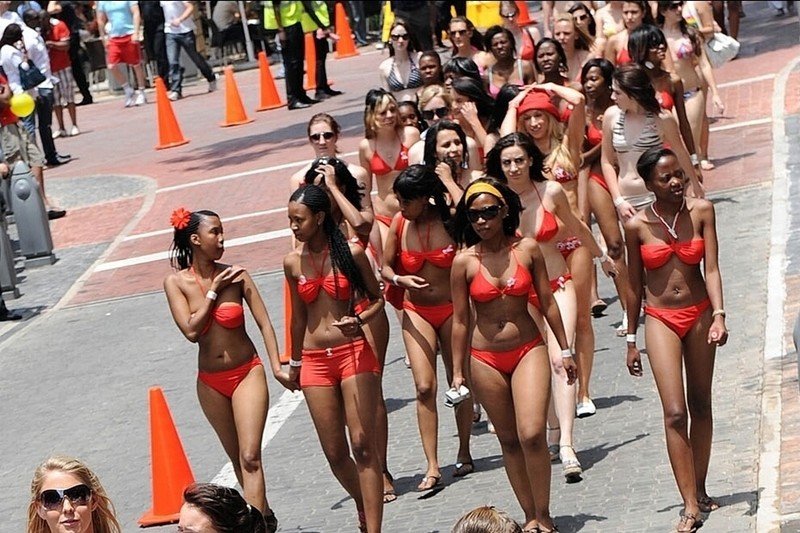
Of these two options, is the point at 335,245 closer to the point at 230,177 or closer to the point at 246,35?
the point at 230,177

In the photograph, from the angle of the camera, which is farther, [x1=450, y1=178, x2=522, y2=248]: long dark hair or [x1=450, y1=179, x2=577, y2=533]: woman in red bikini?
[x1=450, y1=178, x2=522, y2=248]: long dark hair

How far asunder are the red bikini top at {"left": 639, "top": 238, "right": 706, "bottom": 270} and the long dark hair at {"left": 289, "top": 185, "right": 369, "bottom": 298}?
4.78 ft

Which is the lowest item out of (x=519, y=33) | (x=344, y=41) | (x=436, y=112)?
(x=344, y=41)

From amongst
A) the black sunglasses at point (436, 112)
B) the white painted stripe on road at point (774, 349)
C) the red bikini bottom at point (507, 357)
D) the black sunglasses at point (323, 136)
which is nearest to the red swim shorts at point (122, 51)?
the white painted stripe on road at point (774, 349)

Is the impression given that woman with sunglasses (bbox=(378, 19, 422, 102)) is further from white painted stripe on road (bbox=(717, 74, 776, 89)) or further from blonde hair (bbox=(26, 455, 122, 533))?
blonde hair (bbox=(26, 455, 122, 533))

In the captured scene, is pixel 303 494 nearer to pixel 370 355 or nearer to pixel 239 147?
pixel 370 355

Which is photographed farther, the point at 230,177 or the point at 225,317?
the point at 230,177

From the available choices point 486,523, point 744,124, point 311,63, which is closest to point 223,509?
point 486,523

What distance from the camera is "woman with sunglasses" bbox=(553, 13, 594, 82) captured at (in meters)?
15.0

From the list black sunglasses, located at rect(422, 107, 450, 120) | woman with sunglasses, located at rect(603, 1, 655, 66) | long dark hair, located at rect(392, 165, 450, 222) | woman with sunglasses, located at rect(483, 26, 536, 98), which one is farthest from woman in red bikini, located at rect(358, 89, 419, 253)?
woman with sunglasses, located at rect(603, 1, 655, 66)

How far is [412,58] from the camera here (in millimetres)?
15102

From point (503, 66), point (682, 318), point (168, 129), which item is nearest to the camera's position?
point (682, 318)

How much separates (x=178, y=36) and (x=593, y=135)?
1855cm

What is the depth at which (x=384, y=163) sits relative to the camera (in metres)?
11.7
